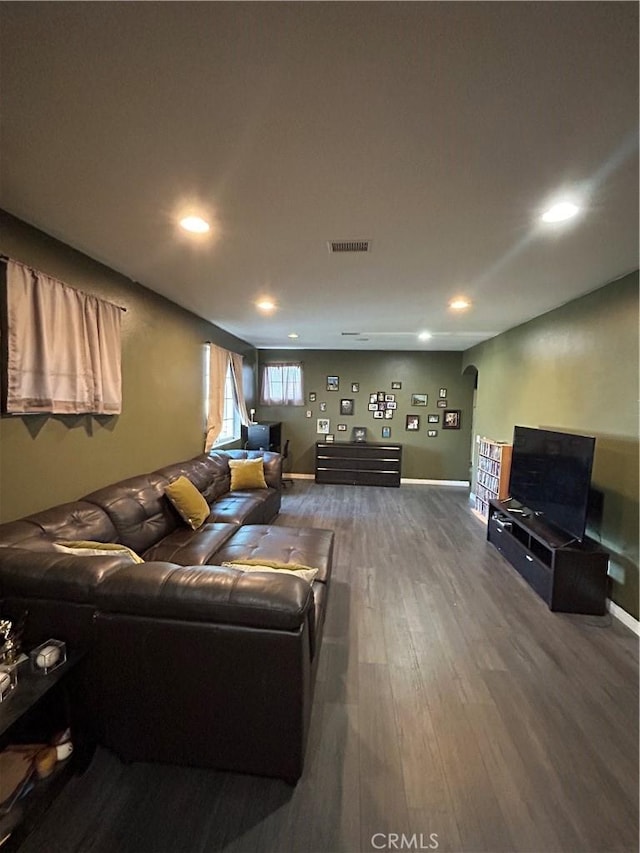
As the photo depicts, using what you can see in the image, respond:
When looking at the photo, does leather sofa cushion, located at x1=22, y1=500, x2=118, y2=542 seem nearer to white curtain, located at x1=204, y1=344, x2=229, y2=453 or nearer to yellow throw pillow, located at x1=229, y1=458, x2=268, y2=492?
yellow throw pillow, located at x1=229, y1=458, x2=268, y2=492

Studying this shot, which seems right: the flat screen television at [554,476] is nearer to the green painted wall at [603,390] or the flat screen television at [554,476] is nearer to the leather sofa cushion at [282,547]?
the green painted wall at [603,390]

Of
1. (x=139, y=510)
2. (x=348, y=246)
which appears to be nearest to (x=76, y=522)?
(x=139, y=510)

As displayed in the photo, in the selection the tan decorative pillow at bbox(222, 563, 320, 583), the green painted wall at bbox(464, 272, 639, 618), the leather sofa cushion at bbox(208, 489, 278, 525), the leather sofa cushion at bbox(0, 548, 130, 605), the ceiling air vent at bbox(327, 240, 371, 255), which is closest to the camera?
the leather sofa cushion at bbox(0, 548, 130, 605)

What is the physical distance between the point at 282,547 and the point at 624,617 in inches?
99.5

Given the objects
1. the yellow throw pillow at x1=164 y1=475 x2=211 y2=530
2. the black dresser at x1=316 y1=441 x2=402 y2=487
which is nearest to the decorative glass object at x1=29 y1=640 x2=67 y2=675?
the yellow throw pillow at x1=164 y1=475 x2=211 y2=530

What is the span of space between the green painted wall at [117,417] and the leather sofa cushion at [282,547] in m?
1.18

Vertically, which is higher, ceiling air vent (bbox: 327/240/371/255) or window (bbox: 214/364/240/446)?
ceiling air vent (bbox: 327/240/371/255)

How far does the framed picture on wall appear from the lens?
6820mm

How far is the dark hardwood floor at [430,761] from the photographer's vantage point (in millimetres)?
1265

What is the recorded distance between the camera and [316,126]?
49.8 inches

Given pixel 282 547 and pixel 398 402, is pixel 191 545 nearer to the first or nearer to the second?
pixel 282 547

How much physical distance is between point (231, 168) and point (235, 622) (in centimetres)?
183

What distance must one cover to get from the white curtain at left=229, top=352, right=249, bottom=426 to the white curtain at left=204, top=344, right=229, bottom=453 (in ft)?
1.71

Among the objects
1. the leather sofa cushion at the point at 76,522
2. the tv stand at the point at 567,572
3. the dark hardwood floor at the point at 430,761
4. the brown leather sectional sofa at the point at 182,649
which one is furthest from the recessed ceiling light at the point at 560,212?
the leather sofa cushion at the point at 76,522
